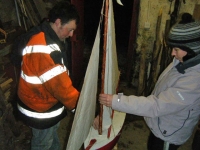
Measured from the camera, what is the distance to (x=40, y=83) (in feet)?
5.59

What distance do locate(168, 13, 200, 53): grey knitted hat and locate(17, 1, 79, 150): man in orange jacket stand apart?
85 centimetres

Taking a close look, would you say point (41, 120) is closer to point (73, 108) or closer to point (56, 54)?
point (73, 108)

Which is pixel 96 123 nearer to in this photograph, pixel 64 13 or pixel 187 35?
pixel 64 13

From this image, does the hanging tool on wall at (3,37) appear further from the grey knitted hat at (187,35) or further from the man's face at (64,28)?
the grey knitted hat at (187,35)

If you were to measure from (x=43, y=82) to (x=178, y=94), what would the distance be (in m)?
1.01

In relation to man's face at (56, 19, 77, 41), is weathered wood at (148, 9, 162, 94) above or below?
below

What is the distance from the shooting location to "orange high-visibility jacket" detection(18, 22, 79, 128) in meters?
1.59

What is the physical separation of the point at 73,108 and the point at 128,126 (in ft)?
5.67

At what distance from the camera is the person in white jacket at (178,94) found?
4.58 ft

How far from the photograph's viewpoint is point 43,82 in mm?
1643

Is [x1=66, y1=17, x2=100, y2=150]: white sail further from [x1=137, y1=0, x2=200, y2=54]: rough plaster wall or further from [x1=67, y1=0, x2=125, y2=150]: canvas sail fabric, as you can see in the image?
[x1=137, y1=0, x2=200, y2=54]: rough plaster wall

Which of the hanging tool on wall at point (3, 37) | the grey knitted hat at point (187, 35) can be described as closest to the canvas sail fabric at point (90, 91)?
the grey knitted hat at point (187, 35)

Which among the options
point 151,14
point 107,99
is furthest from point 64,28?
point 151,14

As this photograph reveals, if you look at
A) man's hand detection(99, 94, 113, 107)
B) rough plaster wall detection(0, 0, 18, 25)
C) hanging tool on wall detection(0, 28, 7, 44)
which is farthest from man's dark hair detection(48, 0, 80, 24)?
rough plaster wall detection(0, 0, 18, 25)
